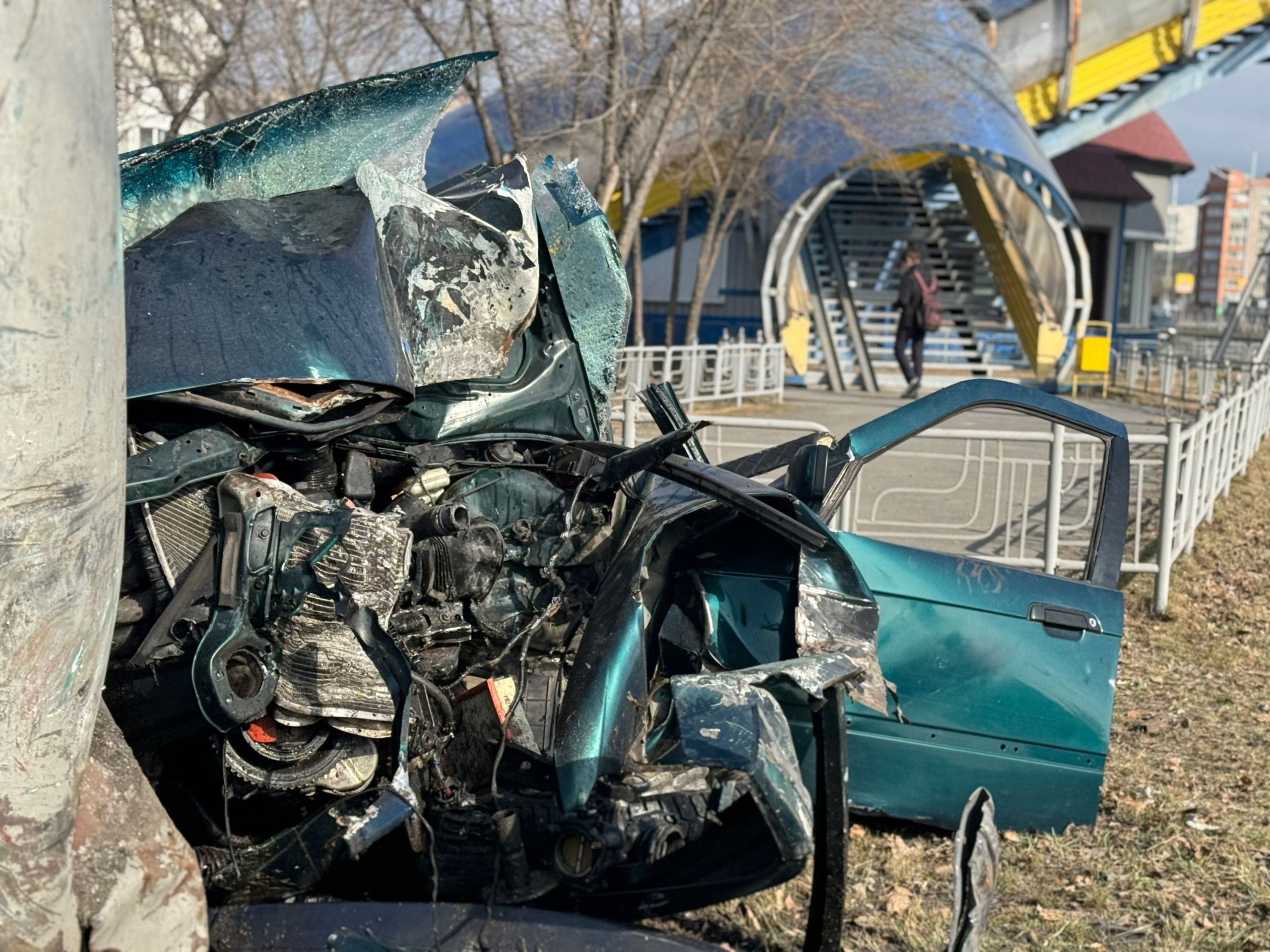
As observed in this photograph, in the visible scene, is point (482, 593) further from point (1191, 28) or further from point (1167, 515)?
point (1191, 28)

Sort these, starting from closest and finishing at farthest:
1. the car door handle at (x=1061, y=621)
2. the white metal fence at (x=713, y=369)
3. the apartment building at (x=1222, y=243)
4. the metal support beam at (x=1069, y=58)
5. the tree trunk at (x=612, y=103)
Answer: the car door handle at (x=1061, y=621)
the tree trunk at (x=612, y=103)
the white metal fence at (x=713, y=369)
the metal support beam at (x=1069, y=58)
the apartment building at (x=1222, y=243)

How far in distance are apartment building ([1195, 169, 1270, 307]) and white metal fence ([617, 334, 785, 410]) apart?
315 ft

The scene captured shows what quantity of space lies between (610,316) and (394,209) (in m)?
0.82

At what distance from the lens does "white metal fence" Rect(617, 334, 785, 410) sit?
17.0m

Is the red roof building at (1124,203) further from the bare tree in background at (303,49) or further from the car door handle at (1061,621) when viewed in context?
the car door handle at (1061,621)

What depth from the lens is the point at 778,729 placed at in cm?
286

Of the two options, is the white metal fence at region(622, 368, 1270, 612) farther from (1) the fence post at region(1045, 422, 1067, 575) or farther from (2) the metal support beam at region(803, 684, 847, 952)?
(2) the metal support beam at region(803, 684, 847, 952)

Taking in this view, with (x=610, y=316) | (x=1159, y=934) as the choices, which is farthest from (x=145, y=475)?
(x=1159, y=934)

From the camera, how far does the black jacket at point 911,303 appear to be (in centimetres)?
1925

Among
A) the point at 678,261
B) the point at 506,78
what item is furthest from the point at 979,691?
the point at 678,261

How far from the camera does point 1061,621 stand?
3887 millimetres

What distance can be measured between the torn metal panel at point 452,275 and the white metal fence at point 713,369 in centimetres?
1184

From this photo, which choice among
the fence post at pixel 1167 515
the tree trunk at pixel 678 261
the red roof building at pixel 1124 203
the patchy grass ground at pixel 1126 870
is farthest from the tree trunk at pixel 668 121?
the red roof building at pixel 1124 203

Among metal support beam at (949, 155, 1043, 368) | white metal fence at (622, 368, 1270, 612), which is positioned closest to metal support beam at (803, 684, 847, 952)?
white metal fence at (622, 368, 1270, 612)
